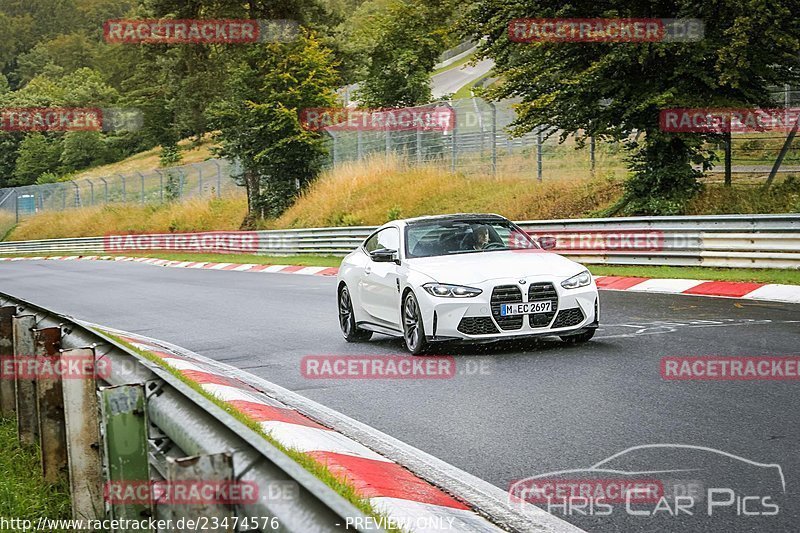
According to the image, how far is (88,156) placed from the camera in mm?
107438

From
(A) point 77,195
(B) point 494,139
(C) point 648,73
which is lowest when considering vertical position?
(A) point 77,195

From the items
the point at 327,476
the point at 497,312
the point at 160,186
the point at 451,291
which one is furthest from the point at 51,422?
the point at 160,186

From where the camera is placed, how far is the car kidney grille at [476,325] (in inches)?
393

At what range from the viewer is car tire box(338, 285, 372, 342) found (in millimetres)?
12234

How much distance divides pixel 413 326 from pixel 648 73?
39.2 ft

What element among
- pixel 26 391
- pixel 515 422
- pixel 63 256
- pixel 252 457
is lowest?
pixel 63 256

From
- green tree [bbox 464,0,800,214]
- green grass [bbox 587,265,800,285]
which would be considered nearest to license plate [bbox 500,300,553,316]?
green grass [bbox 587,265,800,285]

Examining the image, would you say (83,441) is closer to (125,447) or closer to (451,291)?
(125,447)

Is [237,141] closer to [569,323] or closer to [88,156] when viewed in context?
[569,323]

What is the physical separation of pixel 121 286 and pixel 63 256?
31.2 m

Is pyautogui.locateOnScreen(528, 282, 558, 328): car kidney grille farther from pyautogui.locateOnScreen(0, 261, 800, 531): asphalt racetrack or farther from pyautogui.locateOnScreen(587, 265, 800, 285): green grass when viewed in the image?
pyautogui.locateOnScreen(587, 265, 800, 285): green grass

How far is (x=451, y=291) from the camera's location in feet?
33.0

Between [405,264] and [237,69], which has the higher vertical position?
[237,69]

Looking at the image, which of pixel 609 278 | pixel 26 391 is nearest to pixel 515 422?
pixel 26 391
